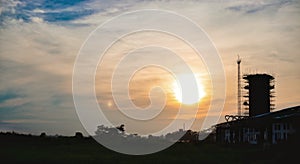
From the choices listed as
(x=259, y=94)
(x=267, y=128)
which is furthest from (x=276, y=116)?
(x=259, y=94)

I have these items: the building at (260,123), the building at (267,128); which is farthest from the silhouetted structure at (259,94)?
the building at (267,128)

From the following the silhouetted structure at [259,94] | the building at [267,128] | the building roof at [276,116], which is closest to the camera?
the building at [267,128]

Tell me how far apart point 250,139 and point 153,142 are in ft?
54.5

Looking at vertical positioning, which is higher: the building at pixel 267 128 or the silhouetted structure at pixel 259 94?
the silhouetted structure at pixel 259 94

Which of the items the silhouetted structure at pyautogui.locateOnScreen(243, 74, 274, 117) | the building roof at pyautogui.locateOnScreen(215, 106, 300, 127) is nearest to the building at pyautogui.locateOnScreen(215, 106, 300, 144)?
the building roof at pyautogui.locateOnScreen(215, 106, 300, 127)

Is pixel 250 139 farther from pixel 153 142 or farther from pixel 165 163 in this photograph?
pixel 165 163

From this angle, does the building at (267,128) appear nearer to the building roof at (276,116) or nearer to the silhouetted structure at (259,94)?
the building roof at (276,116)

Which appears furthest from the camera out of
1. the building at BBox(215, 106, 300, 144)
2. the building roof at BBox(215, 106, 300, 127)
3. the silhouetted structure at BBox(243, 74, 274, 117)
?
the silhouetted structure at BBox(243, 74, 274, 117)

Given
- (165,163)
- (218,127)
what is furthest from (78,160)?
(218,127)

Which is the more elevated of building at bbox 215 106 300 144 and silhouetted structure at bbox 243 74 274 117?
silhouetted structure at bbox 243 74 274 117

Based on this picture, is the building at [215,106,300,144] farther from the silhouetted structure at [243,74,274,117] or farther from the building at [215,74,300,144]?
the silhouetted structure at [243,74,274,117]

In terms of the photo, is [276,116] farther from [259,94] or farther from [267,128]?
[259,94]

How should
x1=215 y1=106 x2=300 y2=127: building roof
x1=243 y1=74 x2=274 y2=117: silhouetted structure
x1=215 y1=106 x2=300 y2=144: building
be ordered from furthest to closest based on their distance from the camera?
x1=243 y1=74 x2=274 y2=117: silhouetted structure, x1=215 y1=106 x2=300 y2=127: building roof, x1=215 y1=106 x2=300 y2=144: building

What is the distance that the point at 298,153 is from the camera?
35.5m
